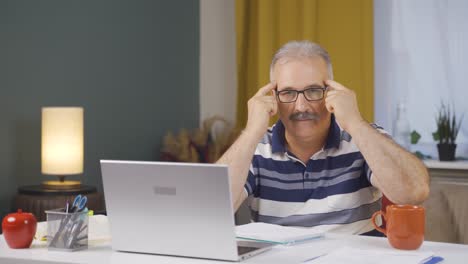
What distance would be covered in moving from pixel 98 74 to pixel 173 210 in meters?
2.58

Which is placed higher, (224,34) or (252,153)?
(224,34)

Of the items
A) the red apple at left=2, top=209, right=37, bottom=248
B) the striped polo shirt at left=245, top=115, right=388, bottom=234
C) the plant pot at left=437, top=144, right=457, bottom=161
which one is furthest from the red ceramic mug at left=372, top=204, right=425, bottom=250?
the plant pot at left=437, top=144, right=457, bottom=161

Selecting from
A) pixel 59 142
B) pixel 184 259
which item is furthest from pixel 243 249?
pixel 59 142

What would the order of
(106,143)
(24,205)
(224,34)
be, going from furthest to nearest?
1. (224,34)
2. (106,143)
3. (24,205)

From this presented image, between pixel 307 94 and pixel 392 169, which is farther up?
pixel 307 94

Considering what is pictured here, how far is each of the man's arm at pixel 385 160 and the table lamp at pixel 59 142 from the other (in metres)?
1.54

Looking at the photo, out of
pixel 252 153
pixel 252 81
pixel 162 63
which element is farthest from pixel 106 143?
pixel 252 153

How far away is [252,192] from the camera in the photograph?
7.79ft

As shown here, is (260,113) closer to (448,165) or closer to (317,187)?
(317,187)

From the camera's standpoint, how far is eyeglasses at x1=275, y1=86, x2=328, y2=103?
2.35 meters

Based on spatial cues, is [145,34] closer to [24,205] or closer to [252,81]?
[252,81]

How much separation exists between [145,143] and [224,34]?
0.87m

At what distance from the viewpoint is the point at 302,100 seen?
7.66 ft

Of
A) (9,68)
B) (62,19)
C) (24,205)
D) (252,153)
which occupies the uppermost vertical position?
(62,19)
